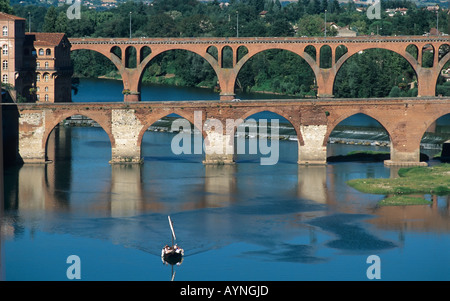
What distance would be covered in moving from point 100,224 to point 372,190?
18.4 m

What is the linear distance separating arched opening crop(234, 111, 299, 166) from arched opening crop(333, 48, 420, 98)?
14.0m

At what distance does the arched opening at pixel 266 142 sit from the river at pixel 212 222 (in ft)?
2.41

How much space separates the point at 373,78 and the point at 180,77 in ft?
96.3

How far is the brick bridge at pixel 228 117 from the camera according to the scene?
261ft

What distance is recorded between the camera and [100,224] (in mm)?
63688

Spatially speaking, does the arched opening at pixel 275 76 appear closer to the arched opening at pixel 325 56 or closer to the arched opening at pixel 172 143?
the arched opening at pixel 325 56

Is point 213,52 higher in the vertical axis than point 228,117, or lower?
higher

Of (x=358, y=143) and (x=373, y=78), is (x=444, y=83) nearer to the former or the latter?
(x=373, y=78)

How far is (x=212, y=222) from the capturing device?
64.2m

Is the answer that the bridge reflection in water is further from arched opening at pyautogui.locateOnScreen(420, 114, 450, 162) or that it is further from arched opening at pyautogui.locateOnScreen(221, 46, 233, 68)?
arched opening at pyautogui.locateOnScreen(221, 46, 233, 68)

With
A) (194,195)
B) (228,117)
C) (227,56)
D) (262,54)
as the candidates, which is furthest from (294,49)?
(194,195)

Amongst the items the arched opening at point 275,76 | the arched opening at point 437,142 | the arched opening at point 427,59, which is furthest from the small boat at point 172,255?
the arched opening at point 275,76
